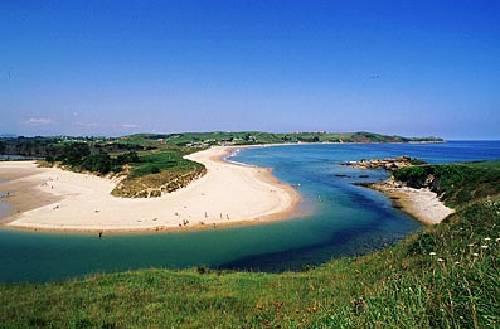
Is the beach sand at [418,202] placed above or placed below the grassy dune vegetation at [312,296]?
below

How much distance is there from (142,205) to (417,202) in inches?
1429

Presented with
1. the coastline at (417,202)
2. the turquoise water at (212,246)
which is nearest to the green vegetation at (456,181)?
the coastline at (417,202)

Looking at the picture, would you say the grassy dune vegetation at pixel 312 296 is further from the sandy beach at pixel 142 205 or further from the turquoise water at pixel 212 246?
the sandy beach at pixel 142 205

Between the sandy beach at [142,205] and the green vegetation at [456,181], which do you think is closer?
the sandy beach at [142,205]

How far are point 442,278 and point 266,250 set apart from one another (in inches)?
1159

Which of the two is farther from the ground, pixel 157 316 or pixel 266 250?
pixel 157 316

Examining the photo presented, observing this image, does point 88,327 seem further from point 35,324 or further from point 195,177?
point 195,177

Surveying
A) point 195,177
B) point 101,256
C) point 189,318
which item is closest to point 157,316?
point 189,318

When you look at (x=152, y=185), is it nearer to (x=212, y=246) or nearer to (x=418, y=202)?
(x=212, y=246)

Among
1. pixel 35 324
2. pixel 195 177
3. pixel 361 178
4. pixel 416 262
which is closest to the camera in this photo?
pixel 35 324

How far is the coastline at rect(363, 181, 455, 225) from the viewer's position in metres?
49.0

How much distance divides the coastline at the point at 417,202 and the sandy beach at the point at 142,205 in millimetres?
14099

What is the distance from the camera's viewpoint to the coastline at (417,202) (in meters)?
49.0

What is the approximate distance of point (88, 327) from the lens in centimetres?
1259
